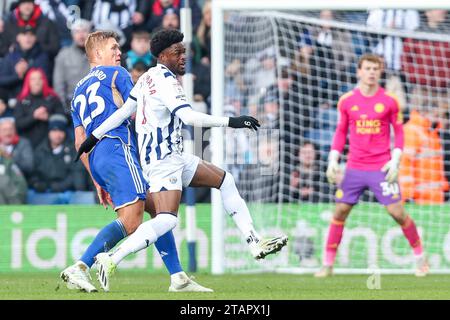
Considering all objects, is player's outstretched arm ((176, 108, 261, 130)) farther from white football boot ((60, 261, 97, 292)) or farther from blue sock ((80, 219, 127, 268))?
white football boot ((60, 261, 97, 292))

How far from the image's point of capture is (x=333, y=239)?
12.7 metres

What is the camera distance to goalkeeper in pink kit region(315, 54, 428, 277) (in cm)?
1240

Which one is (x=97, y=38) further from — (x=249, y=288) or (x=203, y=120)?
(x=249, y=288)

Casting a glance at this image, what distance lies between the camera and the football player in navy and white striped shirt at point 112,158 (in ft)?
29.9

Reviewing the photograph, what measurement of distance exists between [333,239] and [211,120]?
4.39 metres

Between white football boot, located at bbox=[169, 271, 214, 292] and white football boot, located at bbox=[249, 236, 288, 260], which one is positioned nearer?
white football boot, located at bbox=[249, 236, 288, 260]

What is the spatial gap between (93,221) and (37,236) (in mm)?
702

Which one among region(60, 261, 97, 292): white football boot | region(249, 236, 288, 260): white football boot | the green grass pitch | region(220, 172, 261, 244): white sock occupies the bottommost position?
the green grass pitch

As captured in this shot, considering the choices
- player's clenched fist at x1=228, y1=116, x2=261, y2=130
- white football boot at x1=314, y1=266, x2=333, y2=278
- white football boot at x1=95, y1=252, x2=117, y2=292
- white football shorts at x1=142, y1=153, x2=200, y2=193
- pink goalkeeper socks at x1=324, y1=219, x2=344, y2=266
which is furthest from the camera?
white football boot at x1=314, y1=266, x2=333, y2=278

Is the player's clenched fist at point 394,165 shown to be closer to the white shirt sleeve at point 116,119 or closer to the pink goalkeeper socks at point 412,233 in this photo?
the pink goalkeeper socks at point 412,233

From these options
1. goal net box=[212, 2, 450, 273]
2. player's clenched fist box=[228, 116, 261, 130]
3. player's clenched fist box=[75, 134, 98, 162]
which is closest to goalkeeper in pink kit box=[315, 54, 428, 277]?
goal net box=[212, 2, 450, 273]

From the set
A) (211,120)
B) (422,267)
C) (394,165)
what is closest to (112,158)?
(211,120)

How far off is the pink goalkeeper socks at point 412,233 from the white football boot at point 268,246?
3.87 m

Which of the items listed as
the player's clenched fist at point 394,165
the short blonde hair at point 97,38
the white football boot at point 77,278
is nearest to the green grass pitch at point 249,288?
the white football boot at point 77,278
